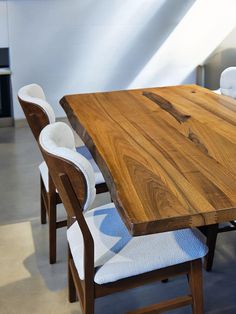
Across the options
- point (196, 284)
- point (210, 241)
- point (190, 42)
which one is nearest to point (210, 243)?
point (210, 241)

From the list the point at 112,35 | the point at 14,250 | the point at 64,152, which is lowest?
the point at 14,250

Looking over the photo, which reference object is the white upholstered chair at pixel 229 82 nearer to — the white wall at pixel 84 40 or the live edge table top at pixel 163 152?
the live edge table top at pixel 163 152

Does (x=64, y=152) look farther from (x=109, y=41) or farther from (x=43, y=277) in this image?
(x=109, y=41)

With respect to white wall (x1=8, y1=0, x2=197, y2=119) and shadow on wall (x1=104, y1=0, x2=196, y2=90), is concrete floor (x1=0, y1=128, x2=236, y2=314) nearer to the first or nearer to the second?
white wall (x1=8, y1=0, x2=197, y2=119)

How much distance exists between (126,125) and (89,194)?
697 millimetres

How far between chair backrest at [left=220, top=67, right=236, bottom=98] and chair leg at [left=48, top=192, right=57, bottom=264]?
1.31 metres

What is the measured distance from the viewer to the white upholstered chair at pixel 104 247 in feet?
4.33

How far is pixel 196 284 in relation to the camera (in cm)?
159

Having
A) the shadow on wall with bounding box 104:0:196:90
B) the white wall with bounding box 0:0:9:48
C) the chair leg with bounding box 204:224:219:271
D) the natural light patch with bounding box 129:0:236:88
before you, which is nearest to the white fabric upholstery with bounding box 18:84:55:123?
the chair leg with bounding box 204:224:219:271

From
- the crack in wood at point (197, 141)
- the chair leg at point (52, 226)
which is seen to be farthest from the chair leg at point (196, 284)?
the chair leg at point (52, 226)

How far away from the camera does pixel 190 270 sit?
1.58m

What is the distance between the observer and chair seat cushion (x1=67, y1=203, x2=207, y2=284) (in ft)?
4.76

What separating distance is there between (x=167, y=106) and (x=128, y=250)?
100 centimetres

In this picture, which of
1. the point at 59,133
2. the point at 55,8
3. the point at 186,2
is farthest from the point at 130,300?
the point at 186,2
